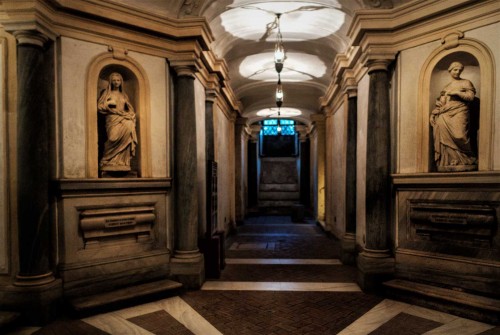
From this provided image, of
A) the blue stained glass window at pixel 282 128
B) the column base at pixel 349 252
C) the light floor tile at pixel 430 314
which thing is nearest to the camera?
the light floor tile at pixel 430 314

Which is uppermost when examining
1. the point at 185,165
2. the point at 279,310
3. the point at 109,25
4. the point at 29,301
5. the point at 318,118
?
the point at 109,25

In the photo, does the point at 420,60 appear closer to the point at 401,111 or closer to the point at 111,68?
the point at 401,111

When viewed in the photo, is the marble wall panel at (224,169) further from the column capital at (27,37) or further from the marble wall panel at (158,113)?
the column capital at (27,37)

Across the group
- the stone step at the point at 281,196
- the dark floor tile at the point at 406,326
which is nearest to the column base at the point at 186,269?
the dark floor tile at the point at 406,326

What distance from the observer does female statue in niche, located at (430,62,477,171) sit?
4754mm

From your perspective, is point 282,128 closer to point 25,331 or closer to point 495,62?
point 495,62

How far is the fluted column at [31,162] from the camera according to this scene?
4.32 metres

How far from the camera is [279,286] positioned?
577 centimetres

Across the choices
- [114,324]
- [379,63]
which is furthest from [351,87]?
[114,324]

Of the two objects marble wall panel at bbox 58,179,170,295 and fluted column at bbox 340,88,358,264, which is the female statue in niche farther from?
marble wall panel at bbox 58,179,170,295

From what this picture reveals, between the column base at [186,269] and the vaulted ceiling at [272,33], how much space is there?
4051 mm

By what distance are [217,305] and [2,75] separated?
4223mm

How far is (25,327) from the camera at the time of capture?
417cm

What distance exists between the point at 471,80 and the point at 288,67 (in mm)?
5895
